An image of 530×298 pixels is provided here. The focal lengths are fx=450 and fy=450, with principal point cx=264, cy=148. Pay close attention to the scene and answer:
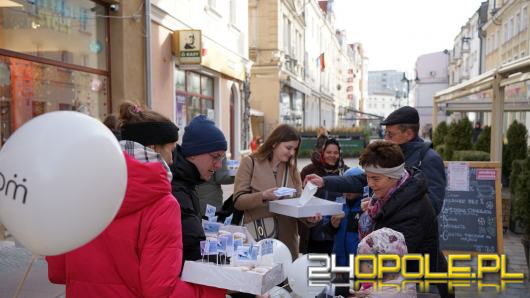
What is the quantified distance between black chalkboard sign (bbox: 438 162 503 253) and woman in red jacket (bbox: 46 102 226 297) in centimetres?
514

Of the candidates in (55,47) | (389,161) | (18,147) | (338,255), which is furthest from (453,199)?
(55,47)

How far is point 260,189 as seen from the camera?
138 inches

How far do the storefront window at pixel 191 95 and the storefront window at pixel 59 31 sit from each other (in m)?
3.11

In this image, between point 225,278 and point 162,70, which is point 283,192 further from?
point 162,70

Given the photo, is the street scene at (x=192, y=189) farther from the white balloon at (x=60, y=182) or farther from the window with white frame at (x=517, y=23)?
the window with white frame at (x=517, y=23)

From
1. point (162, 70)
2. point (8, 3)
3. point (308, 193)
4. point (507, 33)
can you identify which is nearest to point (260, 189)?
point (308, 193)

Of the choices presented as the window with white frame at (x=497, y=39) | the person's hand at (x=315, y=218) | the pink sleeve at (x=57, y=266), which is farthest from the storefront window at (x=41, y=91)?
the window with white frame at (x=497, y=39)

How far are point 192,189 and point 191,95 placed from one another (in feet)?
36.4

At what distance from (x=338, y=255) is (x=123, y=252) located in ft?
7.74

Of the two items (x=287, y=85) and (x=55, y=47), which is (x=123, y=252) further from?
(x=287, y=85)

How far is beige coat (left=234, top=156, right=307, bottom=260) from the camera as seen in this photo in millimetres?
3502

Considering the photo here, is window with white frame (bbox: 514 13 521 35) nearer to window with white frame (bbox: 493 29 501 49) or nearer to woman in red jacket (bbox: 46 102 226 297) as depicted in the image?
window with white frame (bbox: 493 29 501 49)

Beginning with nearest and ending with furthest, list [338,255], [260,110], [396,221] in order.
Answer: [396,221]
[338,255]
[260,110]

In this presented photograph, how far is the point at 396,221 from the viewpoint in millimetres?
2432
